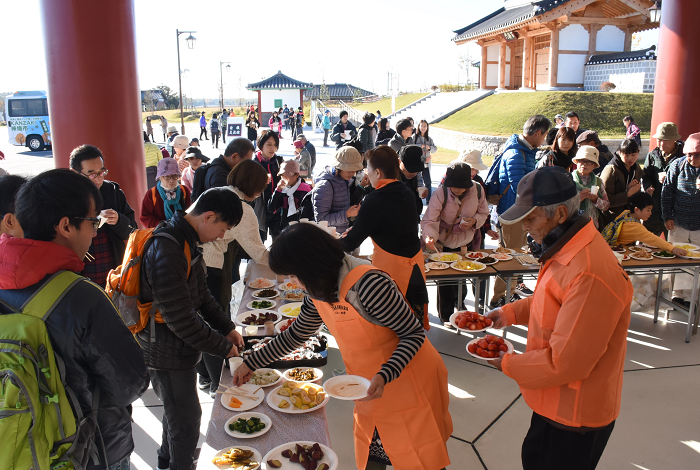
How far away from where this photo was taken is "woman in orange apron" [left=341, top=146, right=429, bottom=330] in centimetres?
321

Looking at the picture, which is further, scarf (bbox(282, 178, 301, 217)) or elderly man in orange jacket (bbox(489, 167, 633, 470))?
scarf (bbox(282, 178, 301, 217))

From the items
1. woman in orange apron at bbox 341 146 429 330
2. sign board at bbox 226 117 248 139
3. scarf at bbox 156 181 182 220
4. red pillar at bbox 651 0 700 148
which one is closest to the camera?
woman in orange apron at bbox 341 146 429 330

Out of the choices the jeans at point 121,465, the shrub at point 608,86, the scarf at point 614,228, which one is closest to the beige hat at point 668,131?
the scarf at point 614,228

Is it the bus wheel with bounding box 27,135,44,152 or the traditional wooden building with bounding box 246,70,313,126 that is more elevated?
the traditional wooden building with bounding box 246,70,313,126

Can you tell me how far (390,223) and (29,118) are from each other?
25.2 metres

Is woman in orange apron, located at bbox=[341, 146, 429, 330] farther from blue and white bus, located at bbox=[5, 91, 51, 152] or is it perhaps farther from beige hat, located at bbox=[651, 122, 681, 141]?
blue and white bus, located at bbox=[5, 91, 51, 152]

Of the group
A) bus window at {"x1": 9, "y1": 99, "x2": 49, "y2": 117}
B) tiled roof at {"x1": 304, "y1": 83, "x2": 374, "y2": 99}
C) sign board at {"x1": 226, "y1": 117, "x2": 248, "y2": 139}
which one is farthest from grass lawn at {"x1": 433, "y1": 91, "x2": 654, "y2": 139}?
tiled roof at {"x1": 304, "y1": 83, "x2": 374, "y2": 99}

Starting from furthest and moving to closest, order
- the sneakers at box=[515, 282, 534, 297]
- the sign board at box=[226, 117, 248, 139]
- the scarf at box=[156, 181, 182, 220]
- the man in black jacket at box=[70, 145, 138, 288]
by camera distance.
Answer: the sign board at box=[226, 117, 248, 139]
the sneakers at box=[515, 282, 534, 297]
the scarf at box=[156, 181, 182, 220]
the man in black jacket at box=[70, 145, 138, 288]

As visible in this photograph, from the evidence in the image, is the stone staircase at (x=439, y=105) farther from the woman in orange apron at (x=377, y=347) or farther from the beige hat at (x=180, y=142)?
the woman in orange apron at (x=377, y=347)

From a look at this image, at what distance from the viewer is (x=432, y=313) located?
5246 millimetres

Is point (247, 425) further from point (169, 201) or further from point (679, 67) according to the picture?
point (679, 67)

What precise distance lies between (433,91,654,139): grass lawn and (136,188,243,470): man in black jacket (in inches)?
677

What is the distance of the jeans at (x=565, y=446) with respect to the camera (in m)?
1.84

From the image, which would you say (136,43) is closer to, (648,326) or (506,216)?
(506,216)
